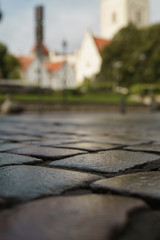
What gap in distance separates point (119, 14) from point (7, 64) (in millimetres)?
23001

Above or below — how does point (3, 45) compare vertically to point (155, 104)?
above

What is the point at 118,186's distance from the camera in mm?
1287

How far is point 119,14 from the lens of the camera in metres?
63.6

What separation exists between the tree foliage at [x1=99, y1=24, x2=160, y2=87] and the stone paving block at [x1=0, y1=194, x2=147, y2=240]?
3800 centimetres

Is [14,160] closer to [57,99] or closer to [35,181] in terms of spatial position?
[35,181]

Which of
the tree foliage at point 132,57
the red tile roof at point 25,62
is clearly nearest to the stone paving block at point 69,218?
the tree foliage at point 132,57

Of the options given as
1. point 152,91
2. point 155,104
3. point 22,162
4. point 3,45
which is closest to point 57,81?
point 3,45

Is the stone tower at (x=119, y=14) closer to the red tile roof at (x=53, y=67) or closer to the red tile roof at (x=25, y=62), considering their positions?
the red tile roof at (x=53, y=67)

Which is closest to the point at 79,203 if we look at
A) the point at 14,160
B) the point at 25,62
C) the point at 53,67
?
the point at 14,160

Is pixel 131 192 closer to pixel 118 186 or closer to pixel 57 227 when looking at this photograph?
pixel 118 186

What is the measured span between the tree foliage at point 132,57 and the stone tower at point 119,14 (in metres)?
20.2

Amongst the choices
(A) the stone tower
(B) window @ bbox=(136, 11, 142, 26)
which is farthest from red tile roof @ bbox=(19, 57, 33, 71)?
(B) window @ bbox=(136, 11, 142, 26)

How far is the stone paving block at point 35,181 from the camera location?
3.90ft

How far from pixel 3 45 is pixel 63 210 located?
60646mm
